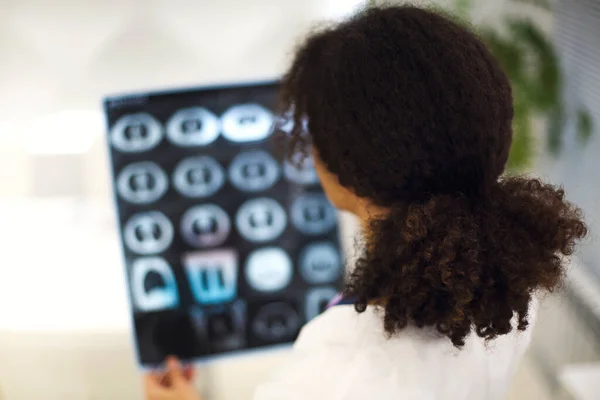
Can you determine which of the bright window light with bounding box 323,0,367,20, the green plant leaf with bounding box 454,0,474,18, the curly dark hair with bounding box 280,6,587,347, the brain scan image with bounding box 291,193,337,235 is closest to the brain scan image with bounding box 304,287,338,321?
the brain scan image with bounding box 291,193,337,235

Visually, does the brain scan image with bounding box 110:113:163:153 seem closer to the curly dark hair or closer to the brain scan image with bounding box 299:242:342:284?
the brain scan image with bounding box 299:242:342:284

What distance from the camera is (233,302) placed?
6.03 ft

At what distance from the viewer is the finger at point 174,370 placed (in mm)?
1770

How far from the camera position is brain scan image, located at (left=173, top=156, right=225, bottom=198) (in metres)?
1.75

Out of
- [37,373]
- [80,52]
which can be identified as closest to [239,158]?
[80,52]

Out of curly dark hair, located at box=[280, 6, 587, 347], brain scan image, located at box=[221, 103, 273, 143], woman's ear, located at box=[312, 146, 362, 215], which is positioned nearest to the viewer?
curly dark hair, located at box=[280, 6, 587, 347]

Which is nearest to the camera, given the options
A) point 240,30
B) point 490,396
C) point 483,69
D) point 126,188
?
point 483,69

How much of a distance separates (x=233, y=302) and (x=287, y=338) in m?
0.20

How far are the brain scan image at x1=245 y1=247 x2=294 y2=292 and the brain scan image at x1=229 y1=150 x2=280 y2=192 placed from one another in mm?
192

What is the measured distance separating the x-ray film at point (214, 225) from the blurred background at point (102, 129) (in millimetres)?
325

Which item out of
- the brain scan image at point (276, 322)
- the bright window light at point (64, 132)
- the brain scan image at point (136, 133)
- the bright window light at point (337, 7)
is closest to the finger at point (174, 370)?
the brain scan image at point (276, 322)

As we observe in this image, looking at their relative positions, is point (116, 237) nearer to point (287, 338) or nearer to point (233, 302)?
point (233, 302)

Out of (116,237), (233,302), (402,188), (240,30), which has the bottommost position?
(233,302)

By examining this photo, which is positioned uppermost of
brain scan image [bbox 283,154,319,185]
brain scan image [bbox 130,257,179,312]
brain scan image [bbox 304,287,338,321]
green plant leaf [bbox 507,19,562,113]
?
green plant leaf [bbox 507,19,562,113]
